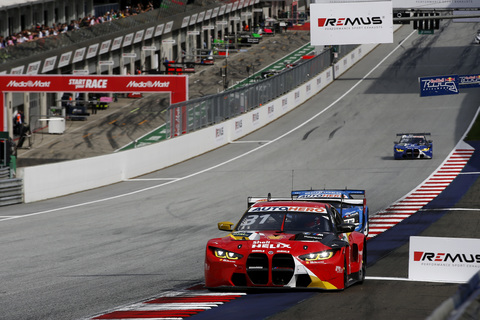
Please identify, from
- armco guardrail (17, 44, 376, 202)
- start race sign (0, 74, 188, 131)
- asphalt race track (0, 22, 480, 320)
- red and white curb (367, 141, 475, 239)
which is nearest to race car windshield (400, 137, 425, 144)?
asphalt race track (0, 22, 480, 320)

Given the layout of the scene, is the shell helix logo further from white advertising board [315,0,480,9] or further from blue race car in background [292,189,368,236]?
white advertising board [315,0,480,9]

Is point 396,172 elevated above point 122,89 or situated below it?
below

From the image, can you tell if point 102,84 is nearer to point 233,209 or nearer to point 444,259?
point 233,209

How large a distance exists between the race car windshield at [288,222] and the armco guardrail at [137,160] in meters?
17.6

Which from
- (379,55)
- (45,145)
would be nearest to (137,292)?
(45,145)

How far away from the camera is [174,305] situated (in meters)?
11.6

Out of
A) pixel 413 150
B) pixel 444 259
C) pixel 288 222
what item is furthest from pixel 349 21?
pixel 288 222

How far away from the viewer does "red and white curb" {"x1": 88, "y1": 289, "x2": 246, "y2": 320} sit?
10812 mm

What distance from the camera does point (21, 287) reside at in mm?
13945

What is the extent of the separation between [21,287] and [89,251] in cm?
504

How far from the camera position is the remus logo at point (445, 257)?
1297 centimetres

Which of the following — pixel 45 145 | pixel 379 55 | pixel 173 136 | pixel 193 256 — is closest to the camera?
pixel 193 256

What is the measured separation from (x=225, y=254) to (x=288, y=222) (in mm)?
1415

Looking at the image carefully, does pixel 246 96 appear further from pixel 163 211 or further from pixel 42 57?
pixel 163 211
